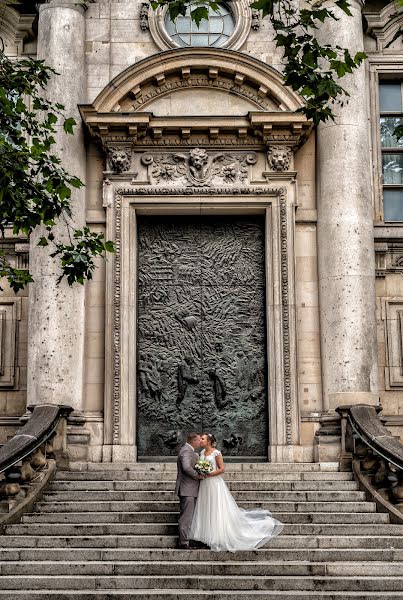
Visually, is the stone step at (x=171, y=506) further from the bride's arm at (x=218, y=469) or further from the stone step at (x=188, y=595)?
the stone step at (x=188, y=595)

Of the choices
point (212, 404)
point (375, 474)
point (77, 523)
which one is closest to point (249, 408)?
point (212, 404)

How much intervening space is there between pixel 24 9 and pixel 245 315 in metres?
6.86

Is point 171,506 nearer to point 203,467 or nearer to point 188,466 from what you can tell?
point 188,466

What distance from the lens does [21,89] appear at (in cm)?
1287

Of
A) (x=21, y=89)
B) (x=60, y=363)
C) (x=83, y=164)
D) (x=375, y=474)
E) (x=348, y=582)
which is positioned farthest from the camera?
(x=83, y=164)

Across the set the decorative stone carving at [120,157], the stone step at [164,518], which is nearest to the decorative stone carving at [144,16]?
the decorative stone carving at [120,157]

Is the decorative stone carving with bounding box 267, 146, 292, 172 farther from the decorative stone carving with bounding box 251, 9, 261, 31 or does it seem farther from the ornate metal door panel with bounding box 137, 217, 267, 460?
the decorative stone carving with bounding box 251, 9, 261, 31

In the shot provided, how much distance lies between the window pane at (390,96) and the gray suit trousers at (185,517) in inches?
356

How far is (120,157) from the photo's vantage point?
56.0ft

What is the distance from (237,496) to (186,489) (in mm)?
1478

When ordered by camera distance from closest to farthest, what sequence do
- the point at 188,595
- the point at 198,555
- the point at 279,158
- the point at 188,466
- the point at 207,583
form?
the point at 188,595 → the point at 207,583 → the point at 198,555 → the point at 188,466 → the point at 279,158

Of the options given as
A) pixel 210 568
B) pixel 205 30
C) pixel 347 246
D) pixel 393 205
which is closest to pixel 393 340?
pixel 347 246

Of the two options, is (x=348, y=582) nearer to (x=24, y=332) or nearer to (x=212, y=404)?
(x=212, y=404)

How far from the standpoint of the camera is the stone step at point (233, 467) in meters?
15.2
